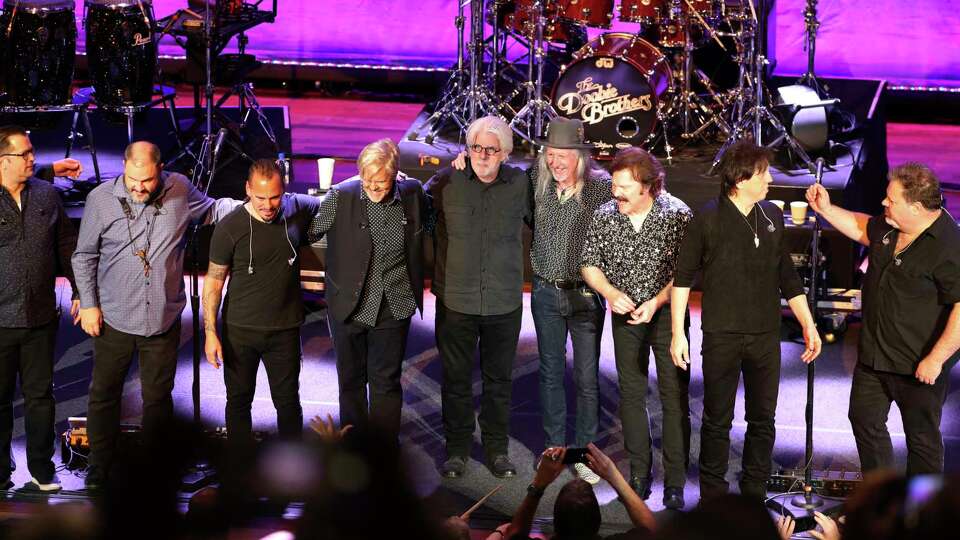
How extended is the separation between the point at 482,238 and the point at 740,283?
48.2 inches

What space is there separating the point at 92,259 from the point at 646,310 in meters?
2.44

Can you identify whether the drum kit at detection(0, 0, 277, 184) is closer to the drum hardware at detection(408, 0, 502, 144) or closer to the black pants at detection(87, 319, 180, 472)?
the drum hardware at detection(408, 0, 502, 144)

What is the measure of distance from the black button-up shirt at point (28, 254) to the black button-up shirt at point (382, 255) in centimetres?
118

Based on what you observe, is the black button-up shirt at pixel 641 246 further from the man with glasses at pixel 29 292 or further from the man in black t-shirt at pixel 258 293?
the man with glasses at pixel 29 292

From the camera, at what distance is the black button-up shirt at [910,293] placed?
539 cm

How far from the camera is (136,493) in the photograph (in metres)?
2.08

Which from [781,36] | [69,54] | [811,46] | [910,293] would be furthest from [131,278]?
[781,36]

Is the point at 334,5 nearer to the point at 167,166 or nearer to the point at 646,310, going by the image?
the point at 167,166

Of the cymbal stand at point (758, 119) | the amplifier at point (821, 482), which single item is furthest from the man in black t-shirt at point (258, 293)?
the cymbal stand at point (758, 119)

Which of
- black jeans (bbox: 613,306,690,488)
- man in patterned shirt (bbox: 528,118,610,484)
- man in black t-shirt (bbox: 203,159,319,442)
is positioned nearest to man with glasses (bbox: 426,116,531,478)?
man in patterned shirt (bbox: 528,118,610,484)

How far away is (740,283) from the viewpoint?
5.61 meters

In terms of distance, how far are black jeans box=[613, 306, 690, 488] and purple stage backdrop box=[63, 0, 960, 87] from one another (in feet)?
25.1

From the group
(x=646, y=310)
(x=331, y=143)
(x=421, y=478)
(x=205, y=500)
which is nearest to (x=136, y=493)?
(x=205, y=500)

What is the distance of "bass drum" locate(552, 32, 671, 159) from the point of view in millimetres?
9602
